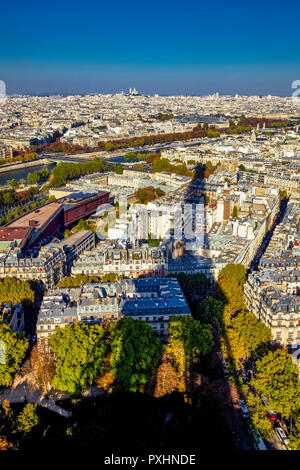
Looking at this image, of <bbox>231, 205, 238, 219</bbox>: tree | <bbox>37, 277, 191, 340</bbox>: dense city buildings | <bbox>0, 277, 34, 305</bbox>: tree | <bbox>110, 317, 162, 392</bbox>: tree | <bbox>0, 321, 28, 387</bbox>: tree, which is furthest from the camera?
<bbox>231, 205, 238, 219</bbox>: tree

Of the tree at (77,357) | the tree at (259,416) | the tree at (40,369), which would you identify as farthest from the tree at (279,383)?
the tree at (40,369)

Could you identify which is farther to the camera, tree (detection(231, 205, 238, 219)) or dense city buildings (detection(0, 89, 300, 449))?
tree (detection(231, 205, 238, 219))

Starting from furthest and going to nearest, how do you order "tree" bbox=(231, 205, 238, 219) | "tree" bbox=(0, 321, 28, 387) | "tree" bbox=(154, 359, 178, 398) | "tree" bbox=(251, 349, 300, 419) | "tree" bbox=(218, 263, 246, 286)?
"tree" bbox=(231, 205, 238, 219)
"tree" bbox=(218, 263, 246, 286)
"tree" bbox=(0, 321, 28, 387)
"tree" bbox=(154, 359, 178, 398)
"tree" bbox=(251, 349, 300, 419)

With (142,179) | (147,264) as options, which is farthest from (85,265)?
(142,179)

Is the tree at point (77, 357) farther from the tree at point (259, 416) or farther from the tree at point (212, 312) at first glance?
the tree at point (259, 416)

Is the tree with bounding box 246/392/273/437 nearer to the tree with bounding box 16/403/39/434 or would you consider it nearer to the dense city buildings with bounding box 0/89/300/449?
the dense city buildings with bounding box 0/89/300/449

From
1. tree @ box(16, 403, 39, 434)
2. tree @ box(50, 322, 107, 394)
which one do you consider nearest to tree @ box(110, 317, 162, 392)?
tree @ box(50, 322, 107, 394)
